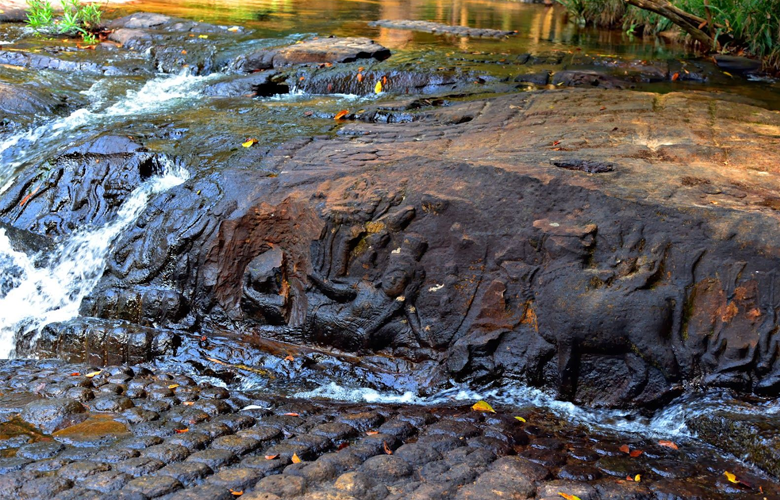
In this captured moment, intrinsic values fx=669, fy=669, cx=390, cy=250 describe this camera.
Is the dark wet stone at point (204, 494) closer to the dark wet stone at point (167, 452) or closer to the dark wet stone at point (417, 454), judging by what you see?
the dark wet stone at point (167, 452)

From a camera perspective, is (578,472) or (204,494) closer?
→ (204,494)

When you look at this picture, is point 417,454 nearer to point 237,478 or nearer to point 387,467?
point 387,467

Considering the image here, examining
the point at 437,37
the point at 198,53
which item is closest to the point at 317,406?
the point at 198,53

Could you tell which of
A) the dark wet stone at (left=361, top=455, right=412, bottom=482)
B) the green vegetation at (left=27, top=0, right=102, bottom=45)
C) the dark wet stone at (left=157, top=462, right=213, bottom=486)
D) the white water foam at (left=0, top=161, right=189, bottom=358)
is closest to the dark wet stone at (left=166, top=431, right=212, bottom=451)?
the dark wet stone at (left=157, top=462, right=213, bottom=486)

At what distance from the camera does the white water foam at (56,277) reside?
4664mm

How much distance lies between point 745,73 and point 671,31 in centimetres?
415

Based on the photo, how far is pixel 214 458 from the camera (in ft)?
9.00

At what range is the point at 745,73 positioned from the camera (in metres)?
8.65

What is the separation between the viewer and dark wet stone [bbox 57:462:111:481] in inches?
101

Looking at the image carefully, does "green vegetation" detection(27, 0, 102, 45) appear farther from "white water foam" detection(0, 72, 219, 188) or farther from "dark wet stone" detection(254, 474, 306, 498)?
"dark wet stone" detection(254, 474, 306, 498)

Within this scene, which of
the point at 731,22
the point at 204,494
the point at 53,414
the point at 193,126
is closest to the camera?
the point at 204,494

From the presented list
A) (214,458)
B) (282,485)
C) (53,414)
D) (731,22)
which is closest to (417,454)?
(282,485)

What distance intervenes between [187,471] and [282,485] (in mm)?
395

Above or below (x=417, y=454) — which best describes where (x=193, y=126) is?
above
